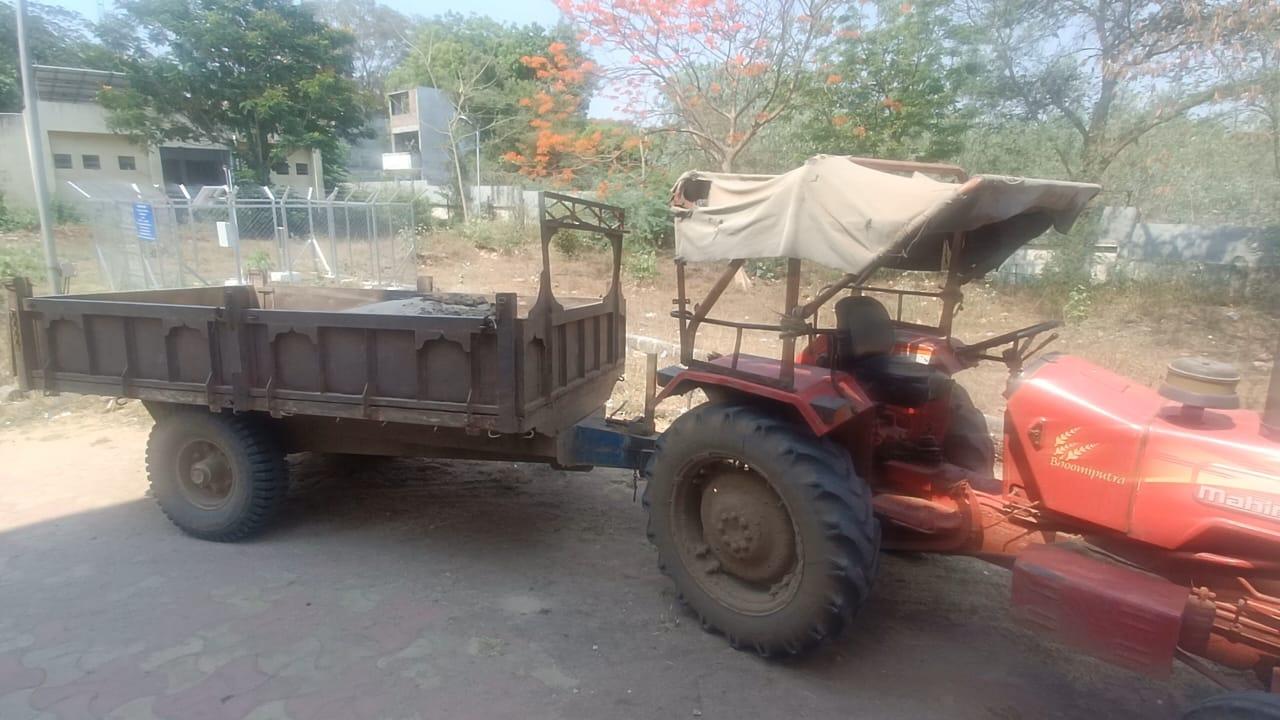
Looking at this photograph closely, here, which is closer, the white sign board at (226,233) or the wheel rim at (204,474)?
the wheel rim at (204,474)

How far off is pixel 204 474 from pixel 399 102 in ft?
119

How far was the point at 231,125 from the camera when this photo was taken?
24.3 m

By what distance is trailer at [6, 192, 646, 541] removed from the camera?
4.01m

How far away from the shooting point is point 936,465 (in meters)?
3.84

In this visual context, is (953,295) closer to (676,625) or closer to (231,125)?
(676,625)

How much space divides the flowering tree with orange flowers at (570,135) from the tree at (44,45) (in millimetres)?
15635

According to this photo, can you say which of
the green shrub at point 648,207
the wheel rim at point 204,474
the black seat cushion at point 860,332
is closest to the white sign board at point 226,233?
the green shrub at point 648,207

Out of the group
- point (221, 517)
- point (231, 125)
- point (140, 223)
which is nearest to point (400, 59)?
point (231, 125)

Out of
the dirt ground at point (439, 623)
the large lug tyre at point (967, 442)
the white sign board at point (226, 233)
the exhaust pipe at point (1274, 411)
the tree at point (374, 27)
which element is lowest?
the dirt ground at point (439, 623)

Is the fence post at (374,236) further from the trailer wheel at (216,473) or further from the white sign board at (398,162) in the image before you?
the white sign board at (398,162)

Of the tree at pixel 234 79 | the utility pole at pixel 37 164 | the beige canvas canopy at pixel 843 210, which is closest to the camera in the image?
the beige canvas canopy at pixel 843 210

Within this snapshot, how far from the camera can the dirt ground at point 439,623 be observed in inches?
125

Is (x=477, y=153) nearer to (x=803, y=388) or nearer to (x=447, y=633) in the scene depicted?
(x=447, y=633)

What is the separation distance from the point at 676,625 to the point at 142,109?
27.1m
